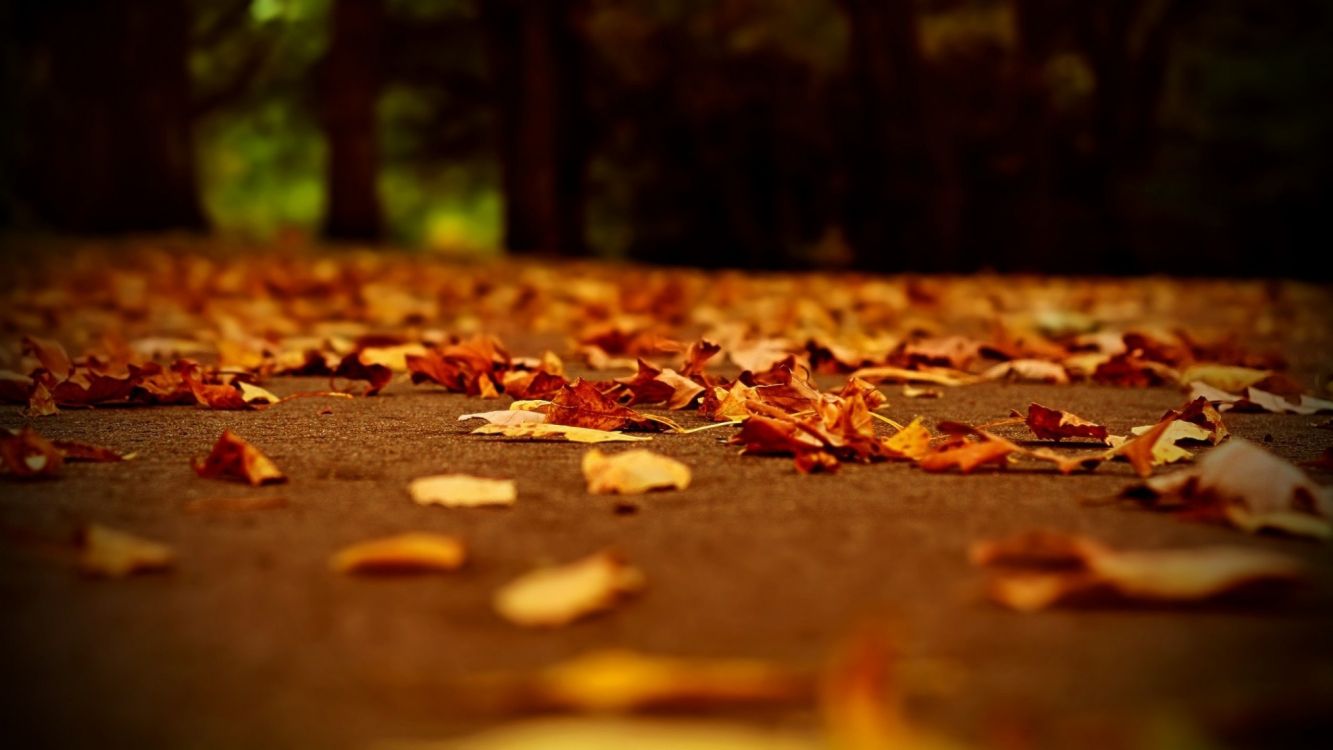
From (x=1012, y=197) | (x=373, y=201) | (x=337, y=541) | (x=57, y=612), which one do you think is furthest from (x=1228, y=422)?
(x=1012, y=197)

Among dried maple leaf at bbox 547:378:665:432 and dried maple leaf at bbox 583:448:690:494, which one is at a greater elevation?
dried maple leaf at bbox 583:448:690:494

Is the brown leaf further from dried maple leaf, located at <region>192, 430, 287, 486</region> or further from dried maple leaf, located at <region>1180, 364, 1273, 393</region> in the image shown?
dried maple leaf, located at <region>1180, 364, 1273, 393</region>

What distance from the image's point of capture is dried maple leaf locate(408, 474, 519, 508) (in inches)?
66.6

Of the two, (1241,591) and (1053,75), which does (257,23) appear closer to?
(1053,75)

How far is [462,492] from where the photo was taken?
1704 mm

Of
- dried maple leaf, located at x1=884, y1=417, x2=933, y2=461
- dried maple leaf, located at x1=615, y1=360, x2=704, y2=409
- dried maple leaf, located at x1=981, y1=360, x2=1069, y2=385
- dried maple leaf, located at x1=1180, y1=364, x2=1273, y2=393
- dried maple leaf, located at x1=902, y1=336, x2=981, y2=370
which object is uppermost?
dried maple leaf, located at x1=884, y1=417, x2=933, y2=461

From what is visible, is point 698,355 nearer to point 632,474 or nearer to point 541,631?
A: point 632,474

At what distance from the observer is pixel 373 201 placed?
42.7 feet

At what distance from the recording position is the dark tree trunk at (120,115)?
37.6 ft

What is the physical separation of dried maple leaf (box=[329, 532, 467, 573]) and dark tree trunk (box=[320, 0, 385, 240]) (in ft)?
38.5

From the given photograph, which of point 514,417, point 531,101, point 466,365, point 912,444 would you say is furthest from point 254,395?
point 531,101

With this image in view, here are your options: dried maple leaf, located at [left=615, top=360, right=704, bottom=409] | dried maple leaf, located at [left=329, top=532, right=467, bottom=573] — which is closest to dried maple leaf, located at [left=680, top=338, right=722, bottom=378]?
dried maple leaf, located at [left=615, top=360, right=704, bottom=409]

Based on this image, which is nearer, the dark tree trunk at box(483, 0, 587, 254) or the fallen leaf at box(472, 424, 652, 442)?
the fallen leaf at box(472, 424, 652, 442)

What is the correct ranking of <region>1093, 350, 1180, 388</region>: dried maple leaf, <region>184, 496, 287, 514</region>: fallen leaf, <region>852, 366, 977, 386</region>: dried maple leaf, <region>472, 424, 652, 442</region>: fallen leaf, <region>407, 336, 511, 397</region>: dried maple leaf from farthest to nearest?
<region>1093, 350, 1180, 388</region>: dried maple leaf < <region>852, 366, 977, 386</region>: dried maple leaf < <region>407, 336, 511, 397</region>: dried maple leaf < <region>472, 424, 652, 442</region>: fallen leaf < <region>184, 496, 287, 514</region>: fallen leaf
